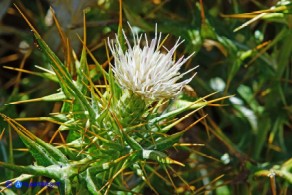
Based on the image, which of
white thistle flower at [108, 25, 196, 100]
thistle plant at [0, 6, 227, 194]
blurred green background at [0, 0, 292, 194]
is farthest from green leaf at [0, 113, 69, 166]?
blurred green background at [0, 0, 292, 194]

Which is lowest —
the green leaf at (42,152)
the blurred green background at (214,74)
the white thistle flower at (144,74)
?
the blurred green background at (214,74)

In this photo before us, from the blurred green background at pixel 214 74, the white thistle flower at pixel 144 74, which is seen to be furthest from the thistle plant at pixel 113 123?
the blurred green background at pixel 214 74

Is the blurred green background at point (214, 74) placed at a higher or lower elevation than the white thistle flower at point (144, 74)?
lower

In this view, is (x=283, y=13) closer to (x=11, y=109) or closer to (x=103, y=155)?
(x=103, y=155)

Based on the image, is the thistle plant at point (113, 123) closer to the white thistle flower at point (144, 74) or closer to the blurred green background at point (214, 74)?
the white thistle flower at point (144, 74)

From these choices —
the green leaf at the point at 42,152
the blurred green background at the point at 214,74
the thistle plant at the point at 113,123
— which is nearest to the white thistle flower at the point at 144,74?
the thistle plant at the point at 113,123

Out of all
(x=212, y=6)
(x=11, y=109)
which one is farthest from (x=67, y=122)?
(x=212, y=6)

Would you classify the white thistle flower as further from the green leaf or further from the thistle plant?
the green leaf

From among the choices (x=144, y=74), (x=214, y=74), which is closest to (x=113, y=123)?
(x=144, y=74)

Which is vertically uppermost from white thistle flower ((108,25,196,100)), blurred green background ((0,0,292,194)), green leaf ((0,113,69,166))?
white thistle flower ((108,25,196,100))

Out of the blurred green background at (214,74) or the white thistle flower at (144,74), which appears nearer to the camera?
the white thistle flower at (144,74)
